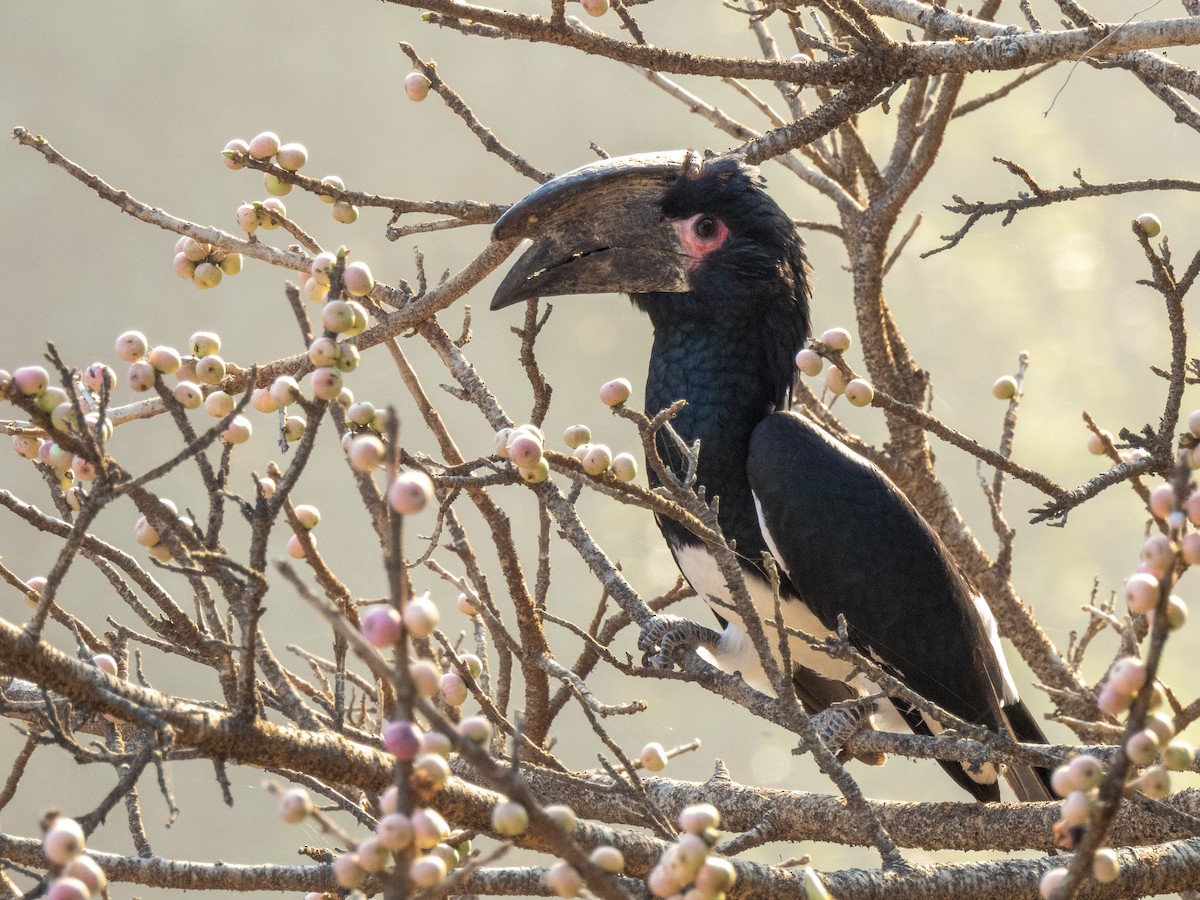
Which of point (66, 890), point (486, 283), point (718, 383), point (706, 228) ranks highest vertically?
point (486, 283)

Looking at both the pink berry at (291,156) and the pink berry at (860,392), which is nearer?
the pink berry at (860,392)

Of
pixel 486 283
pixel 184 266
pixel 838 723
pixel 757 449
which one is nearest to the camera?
pixel 184 266

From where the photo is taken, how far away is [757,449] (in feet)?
6.56

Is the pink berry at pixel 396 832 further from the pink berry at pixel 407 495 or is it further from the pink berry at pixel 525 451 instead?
the pink berry at pixel 525 451

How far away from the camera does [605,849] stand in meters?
0.79

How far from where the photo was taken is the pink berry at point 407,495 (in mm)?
673

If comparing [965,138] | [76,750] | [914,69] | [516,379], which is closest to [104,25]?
[516,379]

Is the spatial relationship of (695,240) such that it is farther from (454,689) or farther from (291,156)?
(454,689)

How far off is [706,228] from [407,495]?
5.39 feet

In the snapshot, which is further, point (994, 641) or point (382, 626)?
point (994, 641)

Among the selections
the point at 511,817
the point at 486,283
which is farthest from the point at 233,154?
the point at 486,283

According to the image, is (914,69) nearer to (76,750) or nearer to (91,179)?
(91,179)

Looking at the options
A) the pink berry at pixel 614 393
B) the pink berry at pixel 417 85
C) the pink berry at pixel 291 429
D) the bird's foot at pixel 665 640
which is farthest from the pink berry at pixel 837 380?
the pink berry at pixel 417 85

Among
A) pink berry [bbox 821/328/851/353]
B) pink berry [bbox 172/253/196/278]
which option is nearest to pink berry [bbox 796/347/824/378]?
pink berry [bbox 821/328/851/353]
